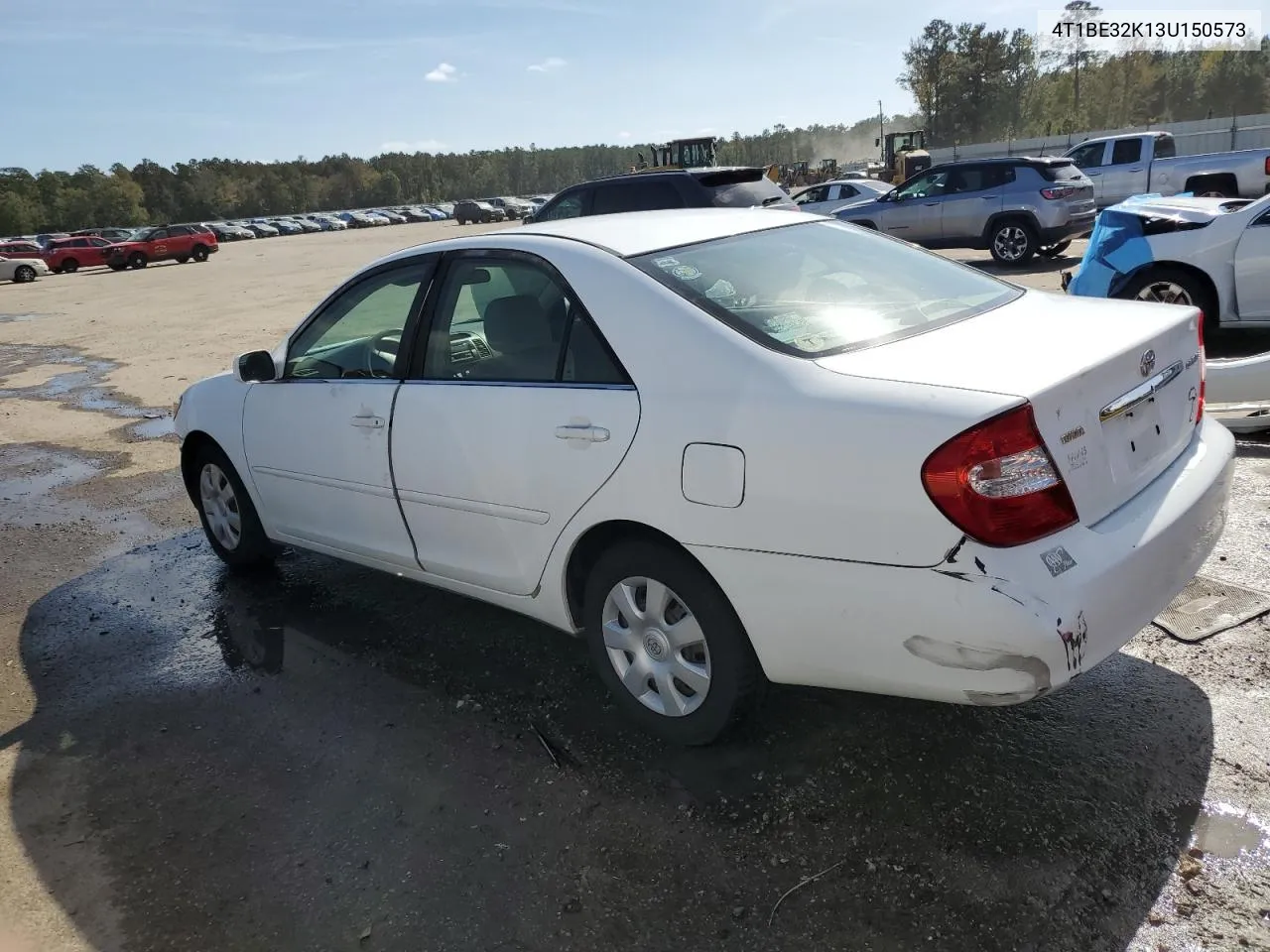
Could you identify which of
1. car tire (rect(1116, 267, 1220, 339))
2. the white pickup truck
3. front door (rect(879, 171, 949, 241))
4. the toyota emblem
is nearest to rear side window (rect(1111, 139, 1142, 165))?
the white pickup truck

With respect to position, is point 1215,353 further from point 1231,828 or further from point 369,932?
point 369,932

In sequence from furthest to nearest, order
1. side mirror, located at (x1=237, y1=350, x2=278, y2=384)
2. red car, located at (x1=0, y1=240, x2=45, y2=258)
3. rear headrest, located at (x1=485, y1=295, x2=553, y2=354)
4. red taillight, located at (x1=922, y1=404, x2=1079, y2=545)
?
red car, located at (x1=0, y1=240, x2=45, y2=258), side mirror, located at (x1=237, y1=350, x2=278, y2=384), rear headrest, located at (x1=485, y1=295, x2=553, y2=354), red taillight, located at (x1=922, y1=404, x2=1079, y2=545)

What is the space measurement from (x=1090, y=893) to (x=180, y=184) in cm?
12173

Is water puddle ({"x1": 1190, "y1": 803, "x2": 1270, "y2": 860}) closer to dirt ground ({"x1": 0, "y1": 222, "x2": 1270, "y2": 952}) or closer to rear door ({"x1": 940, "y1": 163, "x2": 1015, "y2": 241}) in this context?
dirt ground ({"x1": 0, "y1": 222, "x2": 1270, "y2": 952})

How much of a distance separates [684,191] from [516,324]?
7.99 meters

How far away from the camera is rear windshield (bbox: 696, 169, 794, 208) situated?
35.8 ft

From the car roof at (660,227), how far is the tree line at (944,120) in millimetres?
48103

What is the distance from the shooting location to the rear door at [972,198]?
1570 cm

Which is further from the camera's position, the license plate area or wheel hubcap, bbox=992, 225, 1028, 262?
wheel hubcap, bbox=992, 225, 1028, 262

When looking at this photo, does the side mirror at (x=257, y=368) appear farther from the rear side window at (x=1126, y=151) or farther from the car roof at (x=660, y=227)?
the rear side window at (x=1126, y=151)

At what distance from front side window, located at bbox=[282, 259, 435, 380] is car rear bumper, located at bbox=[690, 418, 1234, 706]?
1823 millimetres

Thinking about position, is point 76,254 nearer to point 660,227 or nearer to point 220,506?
point 220,506

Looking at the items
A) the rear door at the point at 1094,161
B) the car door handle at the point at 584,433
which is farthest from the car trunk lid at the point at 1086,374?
the rear door at the point at 1094,161

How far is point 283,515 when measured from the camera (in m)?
4.61
